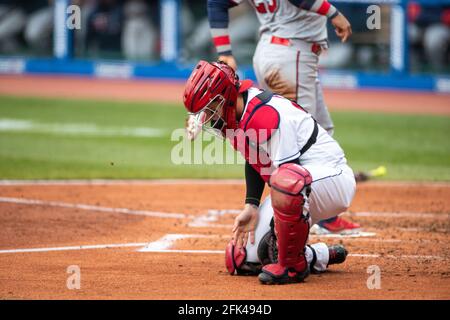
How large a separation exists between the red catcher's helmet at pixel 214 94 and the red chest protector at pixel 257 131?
0.31 ft

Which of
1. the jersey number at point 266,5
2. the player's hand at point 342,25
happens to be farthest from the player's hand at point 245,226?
the jersey number at point 266,5

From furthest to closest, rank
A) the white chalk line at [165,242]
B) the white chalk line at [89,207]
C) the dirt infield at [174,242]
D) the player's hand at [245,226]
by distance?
the white chalk line at [89,207] < the white chalk line at [165,242] < the player's hand at [245,226] < the dirt infield at [174,242]

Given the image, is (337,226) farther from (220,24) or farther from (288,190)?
(288,190)

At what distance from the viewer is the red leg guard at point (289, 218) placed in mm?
4691

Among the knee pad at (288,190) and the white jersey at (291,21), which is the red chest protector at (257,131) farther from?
the white jersey at (291,21)

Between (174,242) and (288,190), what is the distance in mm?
1746

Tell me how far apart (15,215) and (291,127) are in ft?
10.1

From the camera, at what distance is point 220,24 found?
21.9ft

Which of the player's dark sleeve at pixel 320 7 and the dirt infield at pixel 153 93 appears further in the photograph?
Result: the dirt infield at pixel 153 93

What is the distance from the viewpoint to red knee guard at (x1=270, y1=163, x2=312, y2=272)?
15.4ft

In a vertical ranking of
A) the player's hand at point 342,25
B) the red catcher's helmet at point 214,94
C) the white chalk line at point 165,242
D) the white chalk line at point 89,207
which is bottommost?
the white chalk line at point 89,207

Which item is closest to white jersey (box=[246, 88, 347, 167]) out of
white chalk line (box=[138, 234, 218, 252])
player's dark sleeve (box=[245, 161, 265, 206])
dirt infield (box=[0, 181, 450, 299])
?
player's dark sleeve (box=[245, 161, 265, 206])

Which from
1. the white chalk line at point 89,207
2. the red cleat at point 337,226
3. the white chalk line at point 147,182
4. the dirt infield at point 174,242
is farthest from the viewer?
the white chalk line at point 147,182
